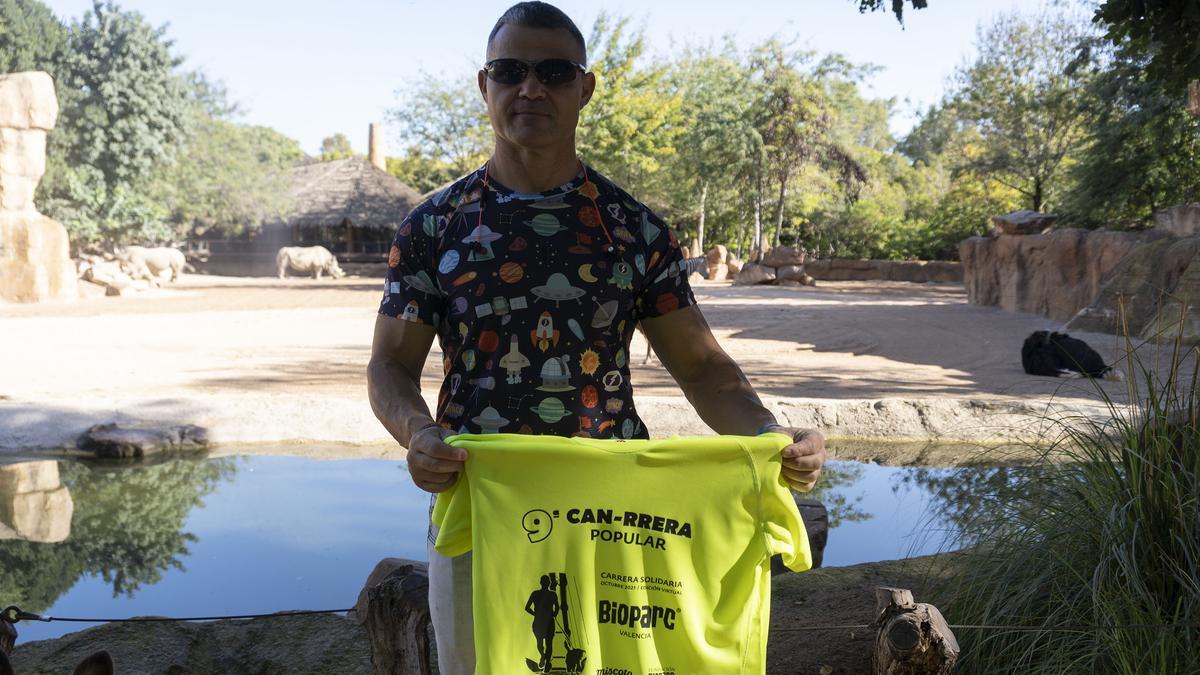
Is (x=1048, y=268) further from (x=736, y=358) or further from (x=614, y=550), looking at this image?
(x=614, y=550)

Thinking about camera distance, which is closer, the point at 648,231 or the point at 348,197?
the point at 648,231

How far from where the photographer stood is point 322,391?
9727 millimetres

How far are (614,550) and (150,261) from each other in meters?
30.7

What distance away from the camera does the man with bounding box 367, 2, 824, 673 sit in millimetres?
1915

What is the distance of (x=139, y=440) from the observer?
722cm

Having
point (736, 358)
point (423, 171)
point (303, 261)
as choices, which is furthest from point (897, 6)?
point (423, 171)

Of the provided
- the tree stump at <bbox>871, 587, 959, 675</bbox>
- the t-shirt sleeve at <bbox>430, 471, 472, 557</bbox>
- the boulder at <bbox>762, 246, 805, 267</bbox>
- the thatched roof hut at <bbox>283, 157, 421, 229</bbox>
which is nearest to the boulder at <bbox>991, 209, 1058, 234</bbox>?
the boulder at <bbox>762, 246, 805, 267</bbox>

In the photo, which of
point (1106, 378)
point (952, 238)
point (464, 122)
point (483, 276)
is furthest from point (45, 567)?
point (952, 238)

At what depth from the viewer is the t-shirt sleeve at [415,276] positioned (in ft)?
6.49

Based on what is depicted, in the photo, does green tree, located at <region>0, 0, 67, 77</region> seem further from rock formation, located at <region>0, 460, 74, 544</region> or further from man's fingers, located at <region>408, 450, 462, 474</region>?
man's fingers, located at <region>408, 450, 462, 474</region>

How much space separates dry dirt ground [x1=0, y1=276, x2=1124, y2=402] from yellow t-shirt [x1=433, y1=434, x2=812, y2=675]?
3.97 metres

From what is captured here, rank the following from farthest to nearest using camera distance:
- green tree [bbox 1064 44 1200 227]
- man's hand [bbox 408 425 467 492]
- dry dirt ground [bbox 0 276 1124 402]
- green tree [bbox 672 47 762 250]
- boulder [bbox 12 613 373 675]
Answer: green tree [bbox 672 47 762 250]
green tree [bbox 1064 44 1200 227]
dry dirt ground [bbox 0 276 1124 402]
boulder [bbox 12 613 373 675]
man's hand [bbox 408 425 467 492]

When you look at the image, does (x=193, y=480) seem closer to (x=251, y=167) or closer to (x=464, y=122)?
(x=464, y=122)

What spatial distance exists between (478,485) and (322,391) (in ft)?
27.5
